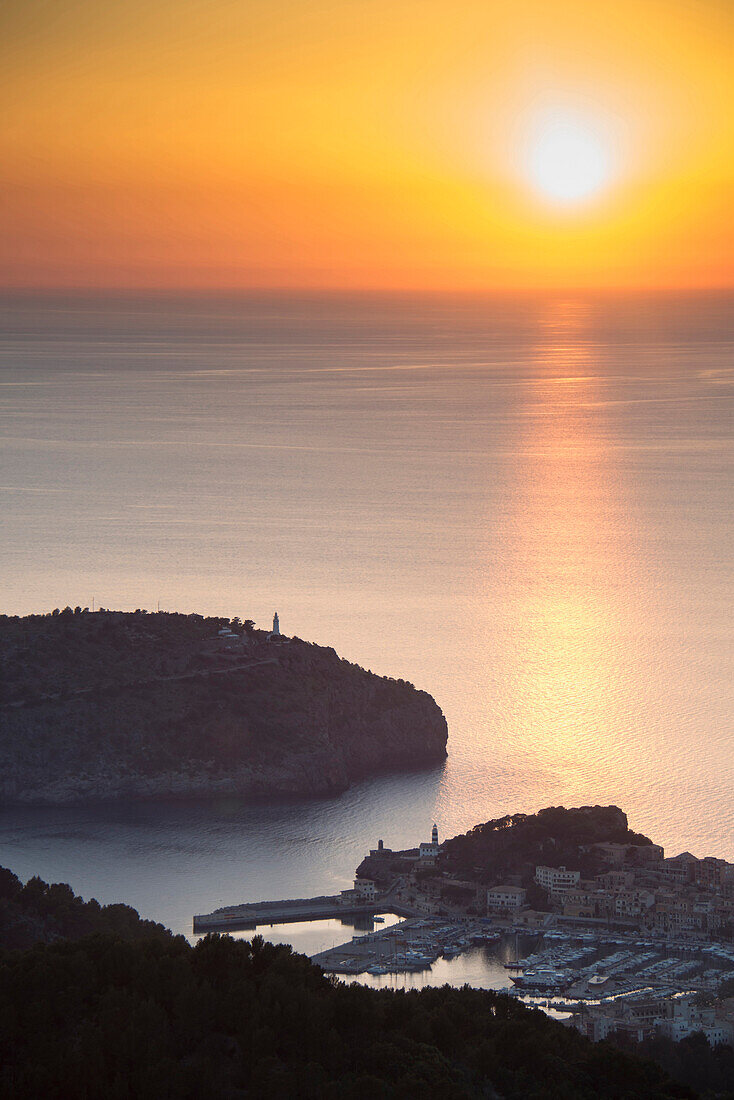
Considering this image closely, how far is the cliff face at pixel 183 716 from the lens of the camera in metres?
35.8

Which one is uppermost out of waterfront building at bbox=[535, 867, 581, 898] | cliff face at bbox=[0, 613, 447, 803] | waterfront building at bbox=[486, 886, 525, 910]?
cliff face at bbox=[0, 613, 447, 803]

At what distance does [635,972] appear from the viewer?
25484 mm

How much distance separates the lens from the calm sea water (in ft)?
110

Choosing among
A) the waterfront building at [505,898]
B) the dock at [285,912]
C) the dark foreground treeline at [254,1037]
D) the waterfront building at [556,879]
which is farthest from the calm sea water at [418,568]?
the dark foreground treeline at [254,1037]

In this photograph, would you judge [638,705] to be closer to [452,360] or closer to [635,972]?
[635,972]

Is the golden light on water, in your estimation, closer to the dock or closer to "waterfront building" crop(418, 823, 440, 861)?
"waterfront building" crop(418, 823, 440, 861)

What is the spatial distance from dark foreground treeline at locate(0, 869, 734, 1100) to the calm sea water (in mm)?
10029

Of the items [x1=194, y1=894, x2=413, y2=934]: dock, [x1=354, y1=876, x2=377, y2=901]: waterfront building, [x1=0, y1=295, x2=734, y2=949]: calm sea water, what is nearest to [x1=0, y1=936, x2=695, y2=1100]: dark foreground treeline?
[x1=194, y1=894, x2=413, y2=934]: dock

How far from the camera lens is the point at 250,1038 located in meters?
17.3

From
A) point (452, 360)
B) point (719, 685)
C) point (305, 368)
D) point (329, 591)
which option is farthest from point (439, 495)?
point (452, 360)

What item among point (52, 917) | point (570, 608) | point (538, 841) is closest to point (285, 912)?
point (538, 841)

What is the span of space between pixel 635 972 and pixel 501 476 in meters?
55.6

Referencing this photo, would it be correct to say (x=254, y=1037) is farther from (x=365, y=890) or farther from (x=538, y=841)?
(x=538, y=841)

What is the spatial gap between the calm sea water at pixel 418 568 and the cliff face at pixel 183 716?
80 cm
